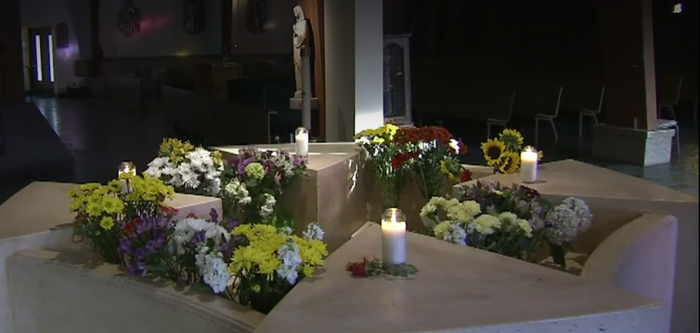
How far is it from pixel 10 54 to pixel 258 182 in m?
7.45

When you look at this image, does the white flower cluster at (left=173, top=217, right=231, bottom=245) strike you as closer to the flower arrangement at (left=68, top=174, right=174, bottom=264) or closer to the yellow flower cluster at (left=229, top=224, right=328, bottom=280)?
the yellow flower cluster at (left=229, top=224, right=328, bottom=280)

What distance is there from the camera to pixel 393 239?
2020 millimetres

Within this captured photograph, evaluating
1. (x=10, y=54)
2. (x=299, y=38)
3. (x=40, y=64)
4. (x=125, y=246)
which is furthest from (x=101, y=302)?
(x=10, y=54)

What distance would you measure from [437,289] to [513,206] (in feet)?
2.37

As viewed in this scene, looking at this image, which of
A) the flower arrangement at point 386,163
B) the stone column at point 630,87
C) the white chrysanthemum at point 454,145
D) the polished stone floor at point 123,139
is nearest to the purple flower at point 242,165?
the flower arrangement at point 386,163

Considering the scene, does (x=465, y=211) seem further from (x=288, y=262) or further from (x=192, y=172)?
(x=192, y=172)

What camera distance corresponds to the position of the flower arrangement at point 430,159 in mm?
3363

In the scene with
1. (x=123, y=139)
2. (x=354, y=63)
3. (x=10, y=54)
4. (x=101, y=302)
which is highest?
(x=10, y=54)

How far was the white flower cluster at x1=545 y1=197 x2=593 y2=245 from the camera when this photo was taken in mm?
→ 2340

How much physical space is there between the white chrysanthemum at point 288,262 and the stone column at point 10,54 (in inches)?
324

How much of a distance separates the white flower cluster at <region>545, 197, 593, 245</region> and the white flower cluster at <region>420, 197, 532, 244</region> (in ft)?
0.26

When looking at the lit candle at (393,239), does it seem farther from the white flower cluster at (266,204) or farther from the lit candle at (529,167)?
the white flower cluster at (266,204)

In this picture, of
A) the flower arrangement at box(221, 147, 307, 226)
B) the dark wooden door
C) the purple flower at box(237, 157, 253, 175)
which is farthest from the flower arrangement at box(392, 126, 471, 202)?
the dark wooden door

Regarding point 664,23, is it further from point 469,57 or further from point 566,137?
point 469,57
